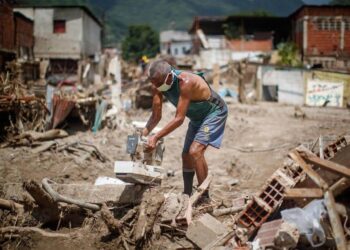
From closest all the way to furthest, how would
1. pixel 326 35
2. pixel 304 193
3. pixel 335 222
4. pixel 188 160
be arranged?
pixel 335 222
pixel 304 193
pixel 188 160
pixel 326 35

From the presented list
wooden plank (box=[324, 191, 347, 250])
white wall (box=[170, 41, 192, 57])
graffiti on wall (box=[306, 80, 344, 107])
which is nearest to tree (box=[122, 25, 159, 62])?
white wall (box=[170, 41, 192, 57])

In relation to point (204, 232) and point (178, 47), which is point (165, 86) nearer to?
point (204, 232)

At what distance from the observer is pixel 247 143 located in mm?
→ 10227

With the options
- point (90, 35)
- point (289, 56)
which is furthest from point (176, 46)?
point (289, 56)

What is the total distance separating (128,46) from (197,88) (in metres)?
53.2

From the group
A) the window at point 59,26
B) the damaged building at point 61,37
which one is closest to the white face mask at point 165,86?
the damaged building at point 61,37

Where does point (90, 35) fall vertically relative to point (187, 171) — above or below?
above

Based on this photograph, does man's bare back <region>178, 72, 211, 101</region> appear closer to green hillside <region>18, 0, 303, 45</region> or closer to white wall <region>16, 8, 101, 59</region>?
white wall <region>16, 8, 101, 59</region>

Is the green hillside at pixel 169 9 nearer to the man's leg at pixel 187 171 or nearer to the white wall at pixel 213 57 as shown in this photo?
the white wall at pixel 213 57

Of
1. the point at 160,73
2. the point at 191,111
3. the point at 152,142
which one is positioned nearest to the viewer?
the point at 152,142

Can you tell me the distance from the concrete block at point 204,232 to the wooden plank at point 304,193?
2.33 ft

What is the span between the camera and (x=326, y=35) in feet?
91.4

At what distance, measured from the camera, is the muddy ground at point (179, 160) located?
13.6ft

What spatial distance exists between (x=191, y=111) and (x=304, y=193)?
1.73m
